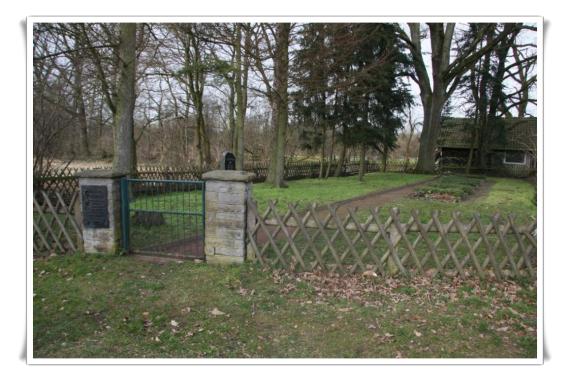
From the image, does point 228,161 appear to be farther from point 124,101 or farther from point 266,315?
point 266,315

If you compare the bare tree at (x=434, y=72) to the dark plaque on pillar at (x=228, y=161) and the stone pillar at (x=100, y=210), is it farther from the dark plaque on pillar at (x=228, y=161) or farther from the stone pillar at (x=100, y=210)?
the stone pillar at (x=100, y=210)

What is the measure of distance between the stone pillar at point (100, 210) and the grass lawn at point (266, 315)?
0.66m

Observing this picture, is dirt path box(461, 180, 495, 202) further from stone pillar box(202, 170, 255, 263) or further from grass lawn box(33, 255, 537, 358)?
stone pillar box(202, 170, 255, 263)

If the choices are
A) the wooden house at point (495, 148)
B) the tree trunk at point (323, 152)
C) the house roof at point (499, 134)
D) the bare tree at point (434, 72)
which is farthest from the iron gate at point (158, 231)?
the wooden house at point (495, 148)

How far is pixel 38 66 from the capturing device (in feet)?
28.2

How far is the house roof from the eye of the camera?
Answer: 31812mm

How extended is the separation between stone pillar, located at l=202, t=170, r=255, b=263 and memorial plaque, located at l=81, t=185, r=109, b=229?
1.82 m

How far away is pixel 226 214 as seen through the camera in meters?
6.29

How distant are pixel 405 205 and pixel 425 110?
2159 cm

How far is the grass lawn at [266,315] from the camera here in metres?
4.00

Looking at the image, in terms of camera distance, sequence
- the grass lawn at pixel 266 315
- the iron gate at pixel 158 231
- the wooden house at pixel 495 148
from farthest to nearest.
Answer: the wooden house at pixel 495 148, the iron gate at pixel 158 231, the grass lawn at pixel 266 315

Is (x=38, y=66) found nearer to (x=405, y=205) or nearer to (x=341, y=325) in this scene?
(x=341, y=325)

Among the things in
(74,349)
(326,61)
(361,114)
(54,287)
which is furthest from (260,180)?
(74,349)

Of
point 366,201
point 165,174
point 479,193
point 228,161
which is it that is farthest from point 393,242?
point 165,174
